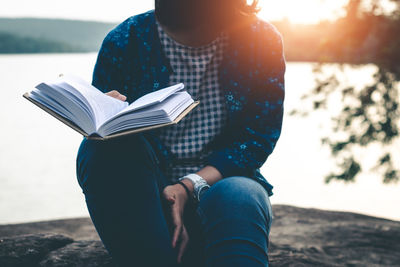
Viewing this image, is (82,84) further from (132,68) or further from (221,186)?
(221,186)

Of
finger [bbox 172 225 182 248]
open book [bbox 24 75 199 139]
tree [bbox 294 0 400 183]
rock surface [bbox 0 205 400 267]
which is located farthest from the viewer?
tree [bbox 294 0 400 183]

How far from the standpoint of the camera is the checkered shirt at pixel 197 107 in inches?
52.8

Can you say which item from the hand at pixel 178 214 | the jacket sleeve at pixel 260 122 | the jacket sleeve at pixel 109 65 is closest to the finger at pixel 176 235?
the hand at pixel 178 214

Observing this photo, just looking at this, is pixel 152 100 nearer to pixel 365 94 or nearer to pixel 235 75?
pixel 235 75

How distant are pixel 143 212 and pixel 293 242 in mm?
1276

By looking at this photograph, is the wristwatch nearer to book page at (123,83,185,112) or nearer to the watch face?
the watch face

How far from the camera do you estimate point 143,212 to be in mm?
1034

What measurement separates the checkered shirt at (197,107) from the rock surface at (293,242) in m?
0.58

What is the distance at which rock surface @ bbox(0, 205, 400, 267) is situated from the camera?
1640 millimetres

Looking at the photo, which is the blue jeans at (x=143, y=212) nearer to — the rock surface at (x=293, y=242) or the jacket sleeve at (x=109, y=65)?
the jacket sleeve at (x=109, y=65)

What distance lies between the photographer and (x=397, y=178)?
394 centimetres

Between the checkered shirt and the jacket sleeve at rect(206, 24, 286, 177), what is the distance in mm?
62

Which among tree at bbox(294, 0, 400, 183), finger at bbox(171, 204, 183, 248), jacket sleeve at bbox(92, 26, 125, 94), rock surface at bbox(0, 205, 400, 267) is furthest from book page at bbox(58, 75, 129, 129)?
tree at bbox(294, 0, 400, 183)

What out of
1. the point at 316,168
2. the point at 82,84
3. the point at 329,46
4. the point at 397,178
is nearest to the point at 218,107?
the point at 82,84
